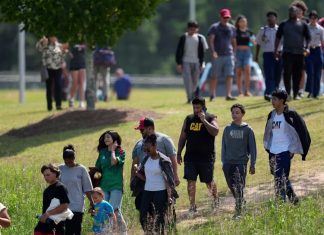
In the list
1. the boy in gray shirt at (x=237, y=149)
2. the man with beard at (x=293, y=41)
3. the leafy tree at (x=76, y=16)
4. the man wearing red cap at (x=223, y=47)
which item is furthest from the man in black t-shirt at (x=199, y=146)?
the man wearing red cap at (x=223, y=47)

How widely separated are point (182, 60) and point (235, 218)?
1111 cm

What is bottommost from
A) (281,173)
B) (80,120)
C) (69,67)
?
(80,120)

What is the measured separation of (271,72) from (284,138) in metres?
9.16

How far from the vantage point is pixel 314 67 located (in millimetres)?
27469

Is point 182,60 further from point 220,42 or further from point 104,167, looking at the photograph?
point 104,167

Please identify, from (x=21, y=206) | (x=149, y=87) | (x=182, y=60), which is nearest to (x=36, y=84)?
(x=149, y=87)

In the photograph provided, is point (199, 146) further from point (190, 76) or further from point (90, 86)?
point (190, 76)

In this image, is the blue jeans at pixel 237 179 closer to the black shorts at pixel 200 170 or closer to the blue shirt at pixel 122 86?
the black shorts at pixel 200 170

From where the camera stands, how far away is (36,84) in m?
73.9

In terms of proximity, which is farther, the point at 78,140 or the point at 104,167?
the point at 78,140

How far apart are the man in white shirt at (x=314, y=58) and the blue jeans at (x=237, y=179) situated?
336 inches

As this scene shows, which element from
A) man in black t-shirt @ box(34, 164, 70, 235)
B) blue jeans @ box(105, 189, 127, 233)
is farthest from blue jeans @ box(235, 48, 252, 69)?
man in black t-shirt @ box(34, 164, 70, 235)

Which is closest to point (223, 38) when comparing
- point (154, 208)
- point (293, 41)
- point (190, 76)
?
point (190, 76)

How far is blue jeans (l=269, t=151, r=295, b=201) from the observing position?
18188mm
